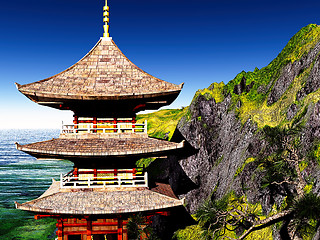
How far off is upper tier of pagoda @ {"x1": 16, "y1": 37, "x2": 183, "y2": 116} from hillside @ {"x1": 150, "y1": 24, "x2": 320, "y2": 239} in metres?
6.79

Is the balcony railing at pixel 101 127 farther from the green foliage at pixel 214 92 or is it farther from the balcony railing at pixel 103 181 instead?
the green foliage at pixel 214 92

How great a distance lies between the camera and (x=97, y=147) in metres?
14.2

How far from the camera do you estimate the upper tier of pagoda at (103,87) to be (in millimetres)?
14453

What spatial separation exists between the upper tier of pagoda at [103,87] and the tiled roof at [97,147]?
6.78 feet

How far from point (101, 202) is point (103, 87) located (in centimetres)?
596

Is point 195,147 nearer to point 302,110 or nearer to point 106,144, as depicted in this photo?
point 302,110

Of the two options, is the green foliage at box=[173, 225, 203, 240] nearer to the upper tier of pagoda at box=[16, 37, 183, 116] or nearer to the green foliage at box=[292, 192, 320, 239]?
the upper tier of pagoda at box=[16, 37, 183, 116]

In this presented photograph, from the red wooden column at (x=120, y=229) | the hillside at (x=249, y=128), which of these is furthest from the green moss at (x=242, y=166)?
the red wooden column at (x=120, y=229)

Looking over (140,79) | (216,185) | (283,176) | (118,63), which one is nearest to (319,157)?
(283,176)

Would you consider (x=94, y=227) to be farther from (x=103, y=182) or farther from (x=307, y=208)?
(x=307, y=208)

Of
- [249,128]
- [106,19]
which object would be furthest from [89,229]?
[249,128]

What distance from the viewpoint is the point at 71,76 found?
1562 cm

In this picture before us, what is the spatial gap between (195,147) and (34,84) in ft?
84.6

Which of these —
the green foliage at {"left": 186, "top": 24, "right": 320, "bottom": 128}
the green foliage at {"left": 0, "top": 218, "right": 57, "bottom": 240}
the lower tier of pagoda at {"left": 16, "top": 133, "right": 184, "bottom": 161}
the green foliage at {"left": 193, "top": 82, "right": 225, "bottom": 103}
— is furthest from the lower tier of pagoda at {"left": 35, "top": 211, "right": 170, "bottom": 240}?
the green foliage at {"left": 0, "top": 218, "right": 57, "bottom": 240}
